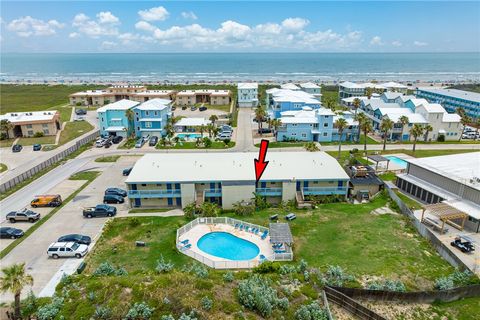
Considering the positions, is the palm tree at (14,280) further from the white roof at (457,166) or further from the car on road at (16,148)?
the car on road at (16,148)

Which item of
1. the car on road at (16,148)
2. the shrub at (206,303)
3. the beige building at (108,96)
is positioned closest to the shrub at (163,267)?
the shrub at (206,303)

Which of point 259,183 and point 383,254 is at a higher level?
point 259,183

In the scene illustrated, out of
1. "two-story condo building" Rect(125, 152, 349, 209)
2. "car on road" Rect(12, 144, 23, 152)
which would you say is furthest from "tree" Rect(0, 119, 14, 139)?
"two-story condo building" Rect(125, 152, 349, 209)

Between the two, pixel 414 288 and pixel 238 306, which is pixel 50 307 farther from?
pixel 414 288

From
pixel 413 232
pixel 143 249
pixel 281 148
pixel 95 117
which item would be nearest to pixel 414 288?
pixel 413 232

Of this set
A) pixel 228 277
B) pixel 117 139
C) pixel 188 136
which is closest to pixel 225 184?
pixel 228 277

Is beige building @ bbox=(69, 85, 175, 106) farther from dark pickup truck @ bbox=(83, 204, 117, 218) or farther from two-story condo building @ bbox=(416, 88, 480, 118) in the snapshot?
two-story condo building @ bbox=(416, 88, 480, 118)

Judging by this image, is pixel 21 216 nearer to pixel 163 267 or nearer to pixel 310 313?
pixel 163 267
